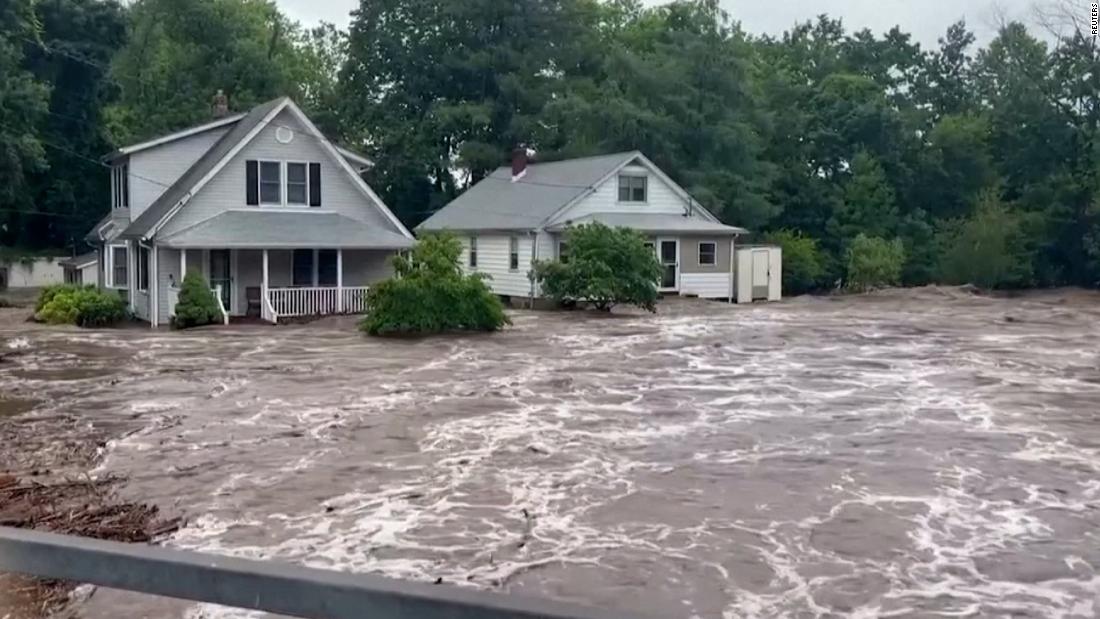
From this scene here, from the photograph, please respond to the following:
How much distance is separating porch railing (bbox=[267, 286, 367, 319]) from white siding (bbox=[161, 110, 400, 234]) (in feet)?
7.31

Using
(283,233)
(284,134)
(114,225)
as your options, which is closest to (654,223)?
(284,134)

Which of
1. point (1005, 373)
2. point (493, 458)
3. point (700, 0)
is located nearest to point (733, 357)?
point (1005, 373)

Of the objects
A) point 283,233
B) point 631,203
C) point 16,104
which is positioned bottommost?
point 283,233

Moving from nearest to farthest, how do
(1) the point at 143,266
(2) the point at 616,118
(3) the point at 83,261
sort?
(1) the point at 143,266
(3) the point at 83,261
(2) the point at 616,118

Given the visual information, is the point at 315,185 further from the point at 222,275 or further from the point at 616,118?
the point at 616,118

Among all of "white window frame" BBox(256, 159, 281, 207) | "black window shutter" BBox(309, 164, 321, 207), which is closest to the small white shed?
"black window shutter" BBox(309, 164, 321, 207)

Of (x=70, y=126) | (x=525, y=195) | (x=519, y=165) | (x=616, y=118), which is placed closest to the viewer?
(x=525, y=195)

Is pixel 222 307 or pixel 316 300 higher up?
pixel 316 300

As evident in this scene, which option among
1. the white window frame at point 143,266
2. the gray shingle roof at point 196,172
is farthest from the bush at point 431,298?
the white window frame at point 143,266

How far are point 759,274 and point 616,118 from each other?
10.5 metres

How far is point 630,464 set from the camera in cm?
1208

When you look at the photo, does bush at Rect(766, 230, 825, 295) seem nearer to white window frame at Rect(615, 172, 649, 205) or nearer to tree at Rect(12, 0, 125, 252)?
white window frame at Rect(615, 172, 649, 205)

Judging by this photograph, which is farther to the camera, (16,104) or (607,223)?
(16,104)

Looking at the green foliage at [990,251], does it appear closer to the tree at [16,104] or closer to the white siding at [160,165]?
the white siding at [160,165]
